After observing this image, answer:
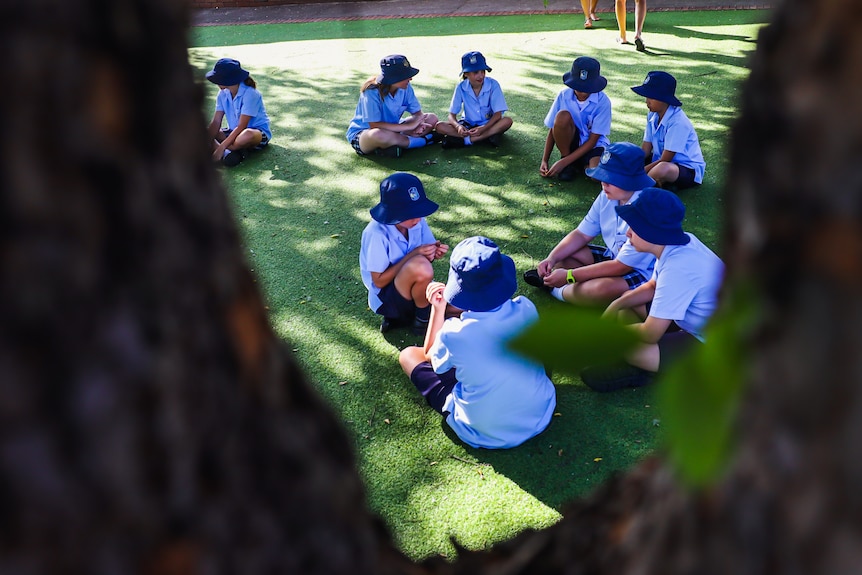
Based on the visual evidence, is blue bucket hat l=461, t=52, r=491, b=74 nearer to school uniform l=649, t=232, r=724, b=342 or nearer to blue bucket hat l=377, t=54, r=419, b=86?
blue bucket hat l=377, t=54, r=419, b=86

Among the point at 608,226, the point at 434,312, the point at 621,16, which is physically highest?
the point at 621,16

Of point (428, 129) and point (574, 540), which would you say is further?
point (428, 129)

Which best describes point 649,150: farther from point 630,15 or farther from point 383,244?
point 630,15

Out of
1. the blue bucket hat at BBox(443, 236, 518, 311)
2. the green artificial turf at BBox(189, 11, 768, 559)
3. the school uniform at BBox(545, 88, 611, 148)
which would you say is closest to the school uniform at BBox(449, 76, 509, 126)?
the green artificial turf at BBox(189, 11, 768, 559)

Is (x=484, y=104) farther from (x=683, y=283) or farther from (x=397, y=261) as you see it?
(x=683, y=283)

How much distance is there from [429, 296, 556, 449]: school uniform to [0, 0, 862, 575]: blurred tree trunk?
2429 mm

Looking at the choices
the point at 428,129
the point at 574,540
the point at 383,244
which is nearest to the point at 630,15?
the point at 428,129

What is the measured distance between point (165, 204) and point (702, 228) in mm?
4770

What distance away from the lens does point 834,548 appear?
470mm

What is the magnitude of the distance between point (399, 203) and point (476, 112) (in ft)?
8.71

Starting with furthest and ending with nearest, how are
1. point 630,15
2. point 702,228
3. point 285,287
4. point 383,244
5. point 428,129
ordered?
point 630,15 → point 428,129 → point 702,228 → point 285,287 → point 383,244

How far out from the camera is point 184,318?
21.4 inches

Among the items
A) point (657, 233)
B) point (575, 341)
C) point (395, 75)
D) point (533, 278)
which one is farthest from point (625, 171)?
point (575, 341)

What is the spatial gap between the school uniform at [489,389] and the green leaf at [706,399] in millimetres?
2477
